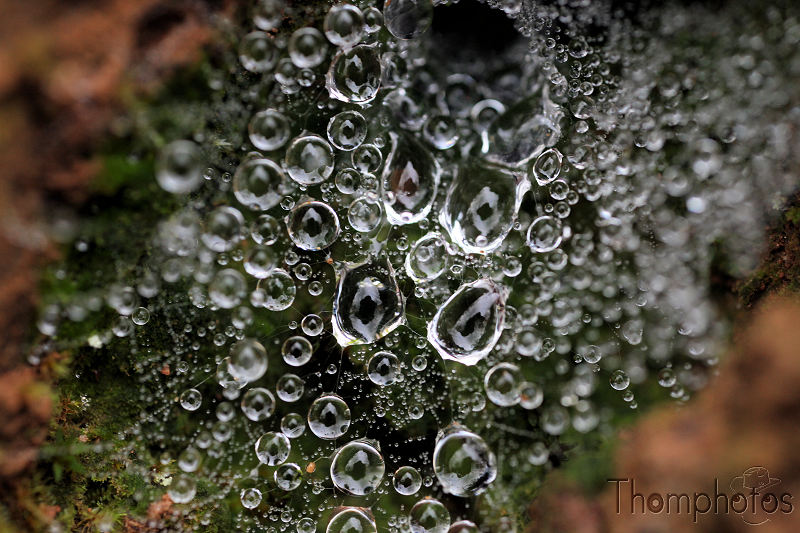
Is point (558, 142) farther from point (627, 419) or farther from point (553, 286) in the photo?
point (627, 419)

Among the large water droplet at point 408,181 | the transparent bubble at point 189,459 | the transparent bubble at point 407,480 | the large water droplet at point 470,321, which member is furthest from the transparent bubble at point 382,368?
the transparent bubble at point 189,459

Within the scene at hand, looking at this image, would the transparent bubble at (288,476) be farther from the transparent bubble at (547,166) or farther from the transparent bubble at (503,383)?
the transparent bubble at (547,166)

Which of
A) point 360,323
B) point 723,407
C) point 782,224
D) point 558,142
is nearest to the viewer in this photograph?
point 360,323

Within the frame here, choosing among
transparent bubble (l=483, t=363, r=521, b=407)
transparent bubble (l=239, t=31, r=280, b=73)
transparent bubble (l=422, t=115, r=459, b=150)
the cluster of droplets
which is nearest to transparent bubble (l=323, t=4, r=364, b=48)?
the cluster of droplets

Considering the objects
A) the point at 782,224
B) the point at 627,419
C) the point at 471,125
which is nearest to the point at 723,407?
the point at 627,419

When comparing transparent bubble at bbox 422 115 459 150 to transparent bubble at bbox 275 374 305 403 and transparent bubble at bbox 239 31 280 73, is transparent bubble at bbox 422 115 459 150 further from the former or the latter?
transparent bubble at bbox 275 374 305 403

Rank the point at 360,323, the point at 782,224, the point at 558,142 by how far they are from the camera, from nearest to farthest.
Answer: the point at 360,323
the point at 558,142
the point at 782,224
